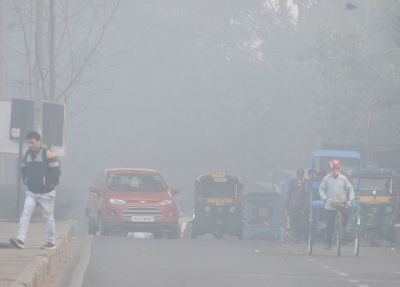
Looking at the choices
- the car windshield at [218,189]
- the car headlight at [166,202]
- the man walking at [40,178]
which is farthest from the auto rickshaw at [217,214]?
the man walking at [40,178]

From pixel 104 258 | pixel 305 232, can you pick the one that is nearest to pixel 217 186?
pixel 305 232

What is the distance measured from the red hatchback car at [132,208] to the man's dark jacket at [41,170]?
7.87 metres

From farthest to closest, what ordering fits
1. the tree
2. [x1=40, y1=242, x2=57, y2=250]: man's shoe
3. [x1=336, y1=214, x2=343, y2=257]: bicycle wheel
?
1. the tree
2. [x1=336, y1=214, x2=343, y2=257]: bicycle wheel
3. [x1=40, y1=242, x2=57, y2=250]: man's shoe

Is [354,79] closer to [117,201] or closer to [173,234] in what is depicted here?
[173,234]

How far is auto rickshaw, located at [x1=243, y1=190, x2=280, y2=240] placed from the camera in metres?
28.6

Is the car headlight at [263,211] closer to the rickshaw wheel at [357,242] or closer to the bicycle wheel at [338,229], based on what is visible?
the rickshaw wheel at [357,242]

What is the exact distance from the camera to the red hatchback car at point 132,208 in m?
20.8

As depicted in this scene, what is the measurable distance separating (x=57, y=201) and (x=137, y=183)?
18.8ft

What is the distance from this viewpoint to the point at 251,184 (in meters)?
57.1

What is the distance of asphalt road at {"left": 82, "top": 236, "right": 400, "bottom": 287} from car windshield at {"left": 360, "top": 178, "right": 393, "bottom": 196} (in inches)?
155

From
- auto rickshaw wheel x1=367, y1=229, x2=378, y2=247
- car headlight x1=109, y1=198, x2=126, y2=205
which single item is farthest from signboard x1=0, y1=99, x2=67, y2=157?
auto rickshaw wheel x1=367, y1=229, x2=378, y2=247

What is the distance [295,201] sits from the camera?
2177 centimetres

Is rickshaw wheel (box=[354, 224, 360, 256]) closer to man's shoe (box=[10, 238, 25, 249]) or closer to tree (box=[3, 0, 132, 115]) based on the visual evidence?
man's shoe (box=[10, 238, 25, 249])

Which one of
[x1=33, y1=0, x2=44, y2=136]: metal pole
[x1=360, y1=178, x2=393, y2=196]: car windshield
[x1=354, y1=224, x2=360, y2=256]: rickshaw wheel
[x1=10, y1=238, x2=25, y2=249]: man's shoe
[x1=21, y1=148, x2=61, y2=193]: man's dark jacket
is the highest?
[x1=33, y1=0, x2=44, y2=136]: metal pole
